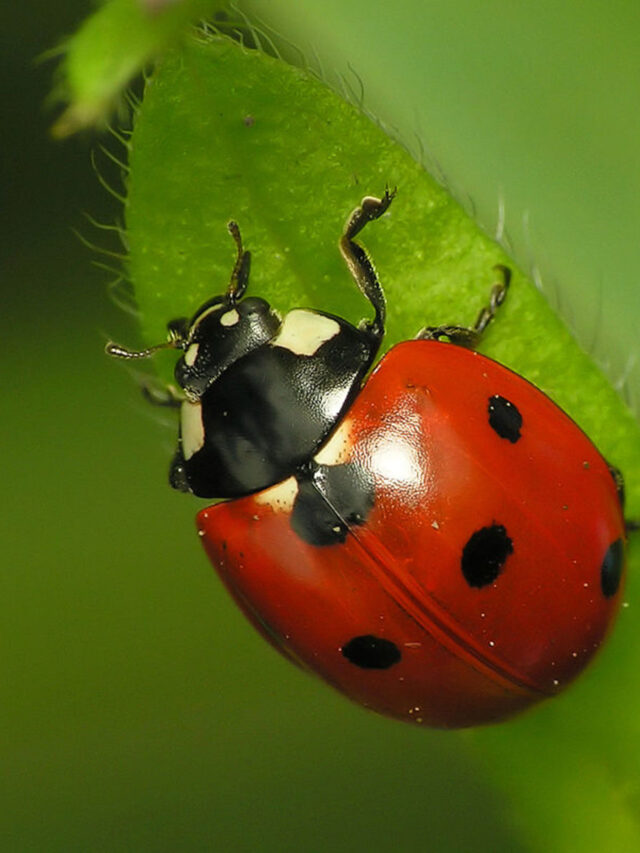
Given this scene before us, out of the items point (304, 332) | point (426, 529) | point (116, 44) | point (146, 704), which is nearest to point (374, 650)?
point (426, 529)

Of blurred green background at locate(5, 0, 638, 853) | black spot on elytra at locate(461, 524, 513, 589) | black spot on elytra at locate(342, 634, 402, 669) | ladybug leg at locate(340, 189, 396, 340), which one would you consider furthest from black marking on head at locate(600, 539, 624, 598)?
blurred green background at locate(5, 0, 638, 853)

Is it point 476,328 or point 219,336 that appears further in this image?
point 219,336

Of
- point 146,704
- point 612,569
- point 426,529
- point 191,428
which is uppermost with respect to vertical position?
point 612,569

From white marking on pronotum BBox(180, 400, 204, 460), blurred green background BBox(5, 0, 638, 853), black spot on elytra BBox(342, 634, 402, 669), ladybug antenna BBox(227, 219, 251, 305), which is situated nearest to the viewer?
→ ladybug antenna BBox(227, 219, 251, 305)

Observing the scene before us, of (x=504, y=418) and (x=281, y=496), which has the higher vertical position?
(x=504, y=418)

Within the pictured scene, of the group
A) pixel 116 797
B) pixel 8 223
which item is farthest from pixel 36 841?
pixel 8 223

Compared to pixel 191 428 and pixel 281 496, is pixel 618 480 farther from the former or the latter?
pixel 191 428

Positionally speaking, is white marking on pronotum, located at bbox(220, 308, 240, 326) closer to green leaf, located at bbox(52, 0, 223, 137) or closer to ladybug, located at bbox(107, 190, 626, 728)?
ladybug, located at bbox(107, 190, 626, 728)

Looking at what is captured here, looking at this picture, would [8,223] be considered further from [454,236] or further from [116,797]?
[454,236]
